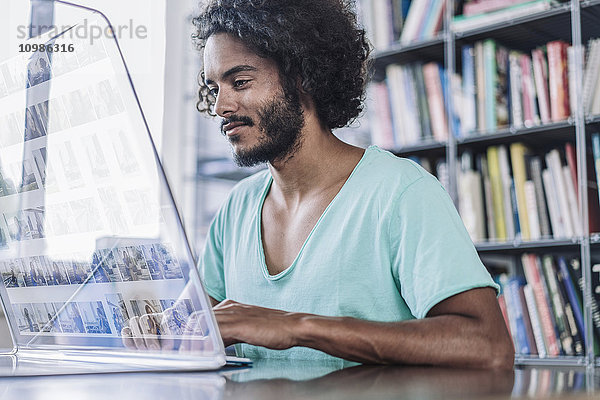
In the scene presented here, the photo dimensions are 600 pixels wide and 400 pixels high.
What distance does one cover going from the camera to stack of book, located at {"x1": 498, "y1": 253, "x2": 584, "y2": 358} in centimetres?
221

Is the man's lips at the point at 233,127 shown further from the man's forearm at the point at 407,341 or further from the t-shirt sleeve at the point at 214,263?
the man's forearm at the point at 407,341

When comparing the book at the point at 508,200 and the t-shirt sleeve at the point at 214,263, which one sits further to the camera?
the book at the point at 508,200

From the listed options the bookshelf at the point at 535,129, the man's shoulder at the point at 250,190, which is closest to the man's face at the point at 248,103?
the man's shoulder at the point at 250,190

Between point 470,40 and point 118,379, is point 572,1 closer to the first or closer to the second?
point 470,40

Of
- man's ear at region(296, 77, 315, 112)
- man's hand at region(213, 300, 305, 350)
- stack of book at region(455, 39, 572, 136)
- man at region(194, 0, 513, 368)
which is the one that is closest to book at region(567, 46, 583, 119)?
stack of book at region(455, 39, 572, 136)

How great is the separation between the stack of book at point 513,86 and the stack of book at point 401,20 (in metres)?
0.17

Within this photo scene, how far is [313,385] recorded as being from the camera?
583 millimetres

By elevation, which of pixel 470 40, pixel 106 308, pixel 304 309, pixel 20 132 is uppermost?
pixel 470 40

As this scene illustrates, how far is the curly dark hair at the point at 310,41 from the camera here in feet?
4.47

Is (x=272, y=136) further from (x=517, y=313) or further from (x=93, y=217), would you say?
(x=517, y=313)

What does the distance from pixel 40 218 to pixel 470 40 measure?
6.84 feet

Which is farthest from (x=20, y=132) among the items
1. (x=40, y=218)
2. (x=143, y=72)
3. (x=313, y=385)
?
(x=143, y=72)

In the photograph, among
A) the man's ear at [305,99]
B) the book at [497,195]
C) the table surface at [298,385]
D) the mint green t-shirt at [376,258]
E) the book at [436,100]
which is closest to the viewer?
the table surface at [298,385]

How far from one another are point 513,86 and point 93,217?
1979 millimetres
